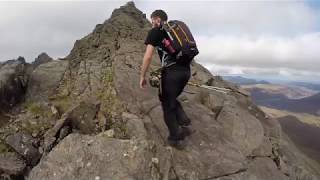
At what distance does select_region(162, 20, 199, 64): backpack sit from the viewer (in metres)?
14.9

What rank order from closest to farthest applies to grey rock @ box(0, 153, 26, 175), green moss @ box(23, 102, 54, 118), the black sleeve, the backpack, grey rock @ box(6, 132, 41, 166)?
the black sleeve < the backpack < grey rock @ box(0, 153, 26, 175) < grey rock @ box(6, 132, 41, 166) < green moss @ box(23, 102, 54, 118)

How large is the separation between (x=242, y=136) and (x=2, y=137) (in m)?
10.3

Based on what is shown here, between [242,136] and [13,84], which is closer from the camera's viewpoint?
[242,136]

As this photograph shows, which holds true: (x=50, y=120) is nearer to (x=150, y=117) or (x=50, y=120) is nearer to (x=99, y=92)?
(x=99, y=92)

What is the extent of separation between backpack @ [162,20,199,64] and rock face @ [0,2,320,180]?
338cm

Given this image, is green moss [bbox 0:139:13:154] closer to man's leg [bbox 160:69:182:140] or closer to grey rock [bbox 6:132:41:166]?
grey rock [bbox 6:132:41:166]

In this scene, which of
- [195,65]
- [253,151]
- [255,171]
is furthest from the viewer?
[195,65]

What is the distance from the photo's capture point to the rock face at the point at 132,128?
47.5 ft

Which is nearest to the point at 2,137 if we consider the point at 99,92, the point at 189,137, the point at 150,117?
the point at 99,92

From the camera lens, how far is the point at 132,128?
55.5 feet

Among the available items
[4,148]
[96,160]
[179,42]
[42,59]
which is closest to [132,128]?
[96,160]

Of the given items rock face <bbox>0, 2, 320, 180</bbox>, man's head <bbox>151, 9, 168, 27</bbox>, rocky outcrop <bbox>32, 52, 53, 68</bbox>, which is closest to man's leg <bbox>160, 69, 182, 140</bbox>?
rock face <bbox>0, 2, 320, 180</bbox>

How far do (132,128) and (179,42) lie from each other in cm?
424

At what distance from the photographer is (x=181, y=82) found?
50.8ft
